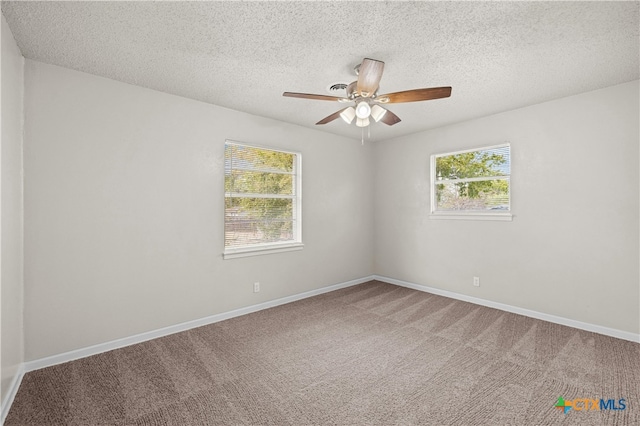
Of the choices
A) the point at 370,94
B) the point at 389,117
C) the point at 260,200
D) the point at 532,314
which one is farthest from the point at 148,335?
the point at 532,314

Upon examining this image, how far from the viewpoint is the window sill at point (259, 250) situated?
3.61m

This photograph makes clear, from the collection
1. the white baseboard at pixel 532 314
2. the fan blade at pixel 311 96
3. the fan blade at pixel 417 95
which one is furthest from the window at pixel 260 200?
the white baseboard at pixel 532 314

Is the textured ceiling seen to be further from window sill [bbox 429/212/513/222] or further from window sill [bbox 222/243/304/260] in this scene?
window sill [bbox 222/243/304/260]

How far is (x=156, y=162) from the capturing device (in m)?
3.06

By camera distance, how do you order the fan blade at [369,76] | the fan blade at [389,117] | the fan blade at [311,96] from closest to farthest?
1. the fan blade at [369,76]
2. the fan blade at [311,96]
3. the fan blade at [389,117]

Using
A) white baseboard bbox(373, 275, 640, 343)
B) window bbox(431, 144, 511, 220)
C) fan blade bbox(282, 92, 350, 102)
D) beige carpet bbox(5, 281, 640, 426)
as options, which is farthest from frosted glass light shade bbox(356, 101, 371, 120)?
white baseboard bbox(373, 275, 640, 343)

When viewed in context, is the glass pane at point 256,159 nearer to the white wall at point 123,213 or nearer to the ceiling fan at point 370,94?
the white wall at point 123,213

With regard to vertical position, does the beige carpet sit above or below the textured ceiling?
below

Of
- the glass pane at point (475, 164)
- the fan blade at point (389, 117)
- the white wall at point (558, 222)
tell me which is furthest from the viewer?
the glass pane at point (475, 164)

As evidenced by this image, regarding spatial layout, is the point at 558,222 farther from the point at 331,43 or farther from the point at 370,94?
the point at 331,43

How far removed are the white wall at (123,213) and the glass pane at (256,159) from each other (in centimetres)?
13

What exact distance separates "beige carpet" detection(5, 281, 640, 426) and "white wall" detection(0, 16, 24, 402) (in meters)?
0.35

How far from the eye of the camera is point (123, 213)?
2869 millimetres

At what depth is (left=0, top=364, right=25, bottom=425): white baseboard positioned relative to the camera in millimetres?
1873
